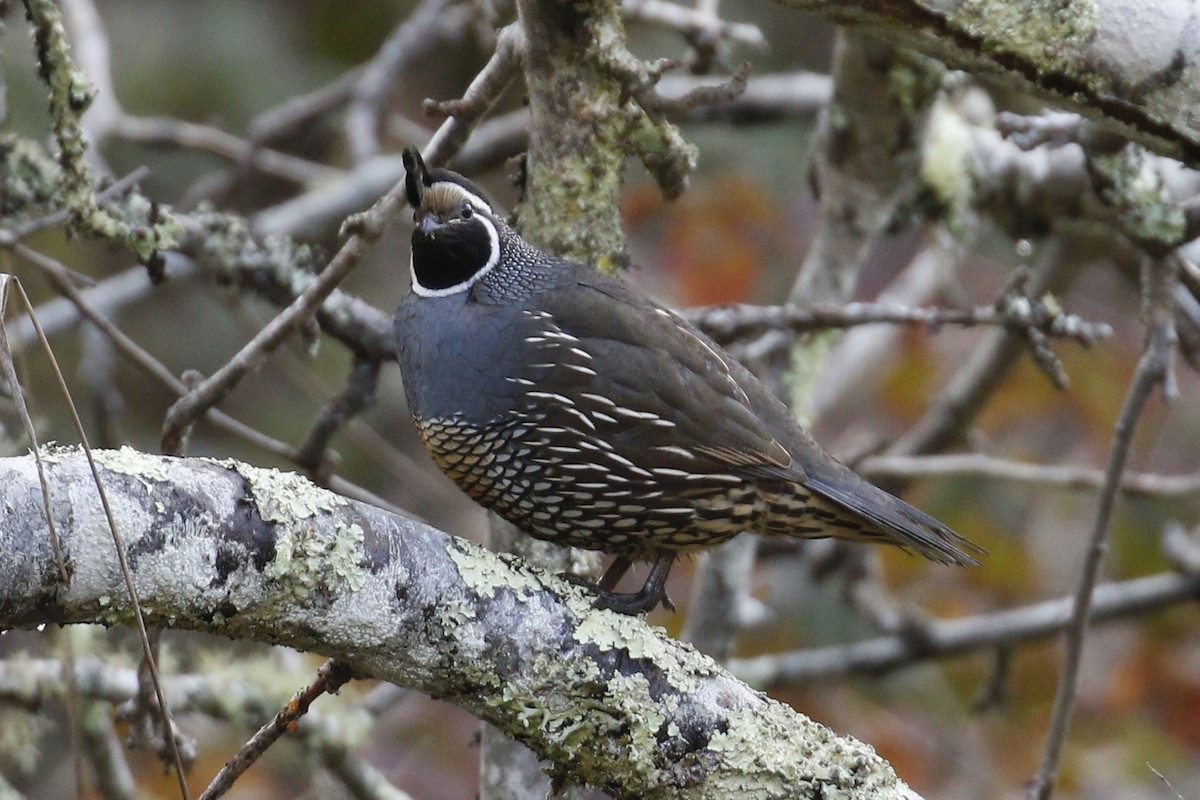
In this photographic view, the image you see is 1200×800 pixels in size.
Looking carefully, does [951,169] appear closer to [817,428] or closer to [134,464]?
[817,428]

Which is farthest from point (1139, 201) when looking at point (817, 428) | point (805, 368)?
point (817, 428)

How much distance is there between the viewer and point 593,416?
10.8 feet

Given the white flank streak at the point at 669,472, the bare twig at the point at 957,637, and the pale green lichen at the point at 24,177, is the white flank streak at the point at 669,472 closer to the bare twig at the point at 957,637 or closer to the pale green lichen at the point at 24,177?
the pale green lichen at the point at 24,177

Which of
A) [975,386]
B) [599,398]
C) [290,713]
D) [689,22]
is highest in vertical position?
[689,22]

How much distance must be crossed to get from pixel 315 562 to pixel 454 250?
4.65ft

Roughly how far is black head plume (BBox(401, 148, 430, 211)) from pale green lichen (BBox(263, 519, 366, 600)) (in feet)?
3.81

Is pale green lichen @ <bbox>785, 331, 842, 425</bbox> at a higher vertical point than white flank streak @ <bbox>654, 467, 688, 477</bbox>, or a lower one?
lower

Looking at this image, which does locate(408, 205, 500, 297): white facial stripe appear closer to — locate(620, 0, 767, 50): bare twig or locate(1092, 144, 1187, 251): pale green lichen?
locate(620, 0, 767, 50): bare twig

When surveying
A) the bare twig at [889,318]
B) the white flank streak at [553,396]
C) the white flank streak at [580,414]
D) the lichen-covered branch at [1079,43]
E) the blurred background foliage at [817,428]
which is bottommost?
the blurred background foliage at [817,428]

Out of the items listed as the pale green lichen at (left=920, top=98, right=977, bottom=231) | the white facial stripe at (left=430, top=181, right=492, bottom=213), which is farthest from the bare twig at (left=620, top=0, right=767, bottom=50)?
the white facial stripe at (left=430, top=181, right=492, bottom=213)

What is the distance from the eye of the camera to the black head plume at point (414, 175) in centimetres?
329

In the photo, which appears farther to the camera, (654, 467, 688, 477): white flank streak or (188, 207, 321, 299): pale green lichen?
(188, 207, 321, 299): pale green lichen

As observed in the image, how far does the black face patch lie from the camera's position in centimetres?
357

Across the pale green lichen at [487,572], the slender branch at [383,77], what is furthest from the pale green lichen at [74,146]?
the slender branch at [383,77]
